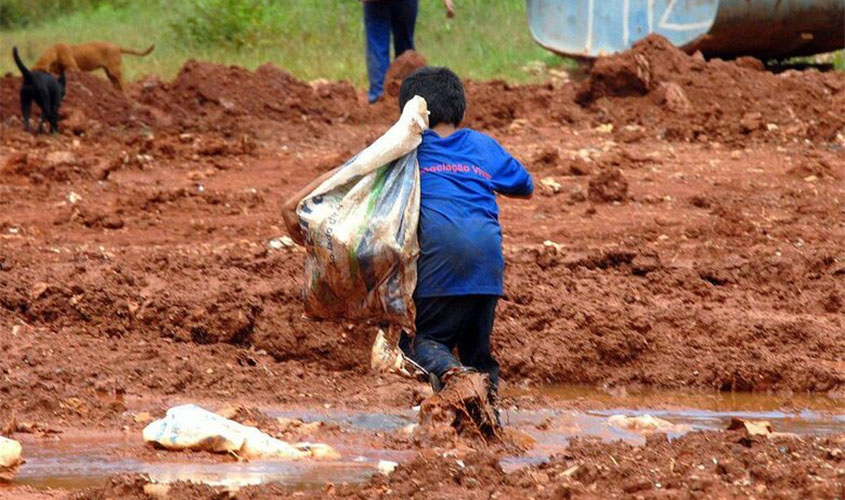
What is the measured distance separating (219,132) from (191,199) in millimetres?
3044

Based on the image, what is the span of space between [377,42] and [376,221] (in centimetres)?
917

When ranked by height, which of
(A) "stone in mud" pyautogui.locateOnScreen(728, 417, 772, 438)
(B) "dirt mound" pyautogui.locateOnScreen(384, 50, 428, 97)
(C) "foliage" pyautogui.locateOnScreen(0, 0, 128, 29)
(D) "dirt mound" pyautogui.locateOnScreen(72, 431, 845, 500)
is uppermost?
(D) "dirt mound" pyautogui.locateOnScreen(72, 431, 845, 500)

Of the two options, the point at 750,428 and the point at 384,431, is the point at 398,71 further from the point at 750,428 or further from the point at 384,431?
the point at 750,428

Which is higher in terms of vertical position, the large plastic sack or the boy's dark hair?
the boy's dark hair

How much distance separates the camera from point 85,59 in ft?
48.7

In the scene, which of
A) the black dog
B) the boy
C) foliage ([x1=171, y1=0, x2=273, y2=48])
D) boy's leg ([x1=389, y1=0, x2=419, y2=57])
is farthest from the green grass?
the boy

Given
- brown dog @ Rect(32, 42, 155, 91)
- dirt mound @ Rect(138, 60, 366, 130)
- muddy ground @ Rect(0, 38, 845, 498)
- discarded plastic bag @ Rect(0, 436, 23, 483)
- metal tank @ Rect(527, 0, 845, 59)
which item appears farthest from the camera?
metal tank @ Rect(527, 0, 845, 59)

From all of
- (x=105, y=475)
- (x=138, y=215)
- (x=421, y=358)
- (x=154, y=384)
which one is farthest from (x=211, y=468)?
(x=138, y=215)

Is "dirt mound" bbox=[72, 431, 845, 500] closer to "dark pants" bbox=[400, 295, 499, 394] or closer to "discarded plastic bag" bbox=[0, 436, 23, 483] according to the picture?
"discarded plastic bag" bbox=[0, 436, 23, 483]

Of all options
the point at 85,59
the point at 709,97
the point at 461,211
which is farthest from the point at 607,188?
the point at 85,59

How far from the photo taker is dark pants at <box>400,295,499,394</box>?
4.88 m

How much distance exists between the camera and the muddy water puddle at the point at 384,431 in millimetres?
4477

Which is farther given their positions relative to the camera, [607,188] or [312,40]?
[312,40]

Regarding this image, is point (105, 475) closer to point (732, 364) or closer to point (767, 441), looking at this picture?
point (767, 441)
